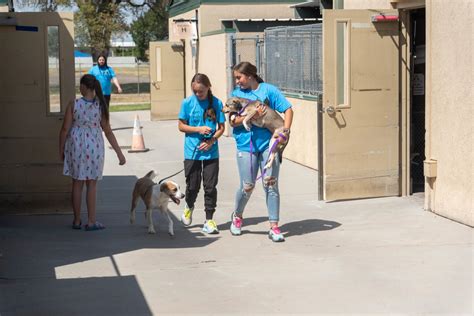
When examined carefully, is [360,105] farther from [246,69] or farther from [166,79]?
[166,79]

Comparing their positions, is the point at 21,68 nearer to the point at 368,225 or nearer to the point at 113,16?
the point at 368,225

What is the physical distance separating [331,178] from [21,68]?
3927 millimetres

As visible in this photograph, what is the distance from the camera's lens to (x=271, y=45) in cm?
1698

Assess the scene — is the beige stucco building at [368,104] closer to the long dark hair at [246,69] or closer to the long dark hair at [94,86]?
the long dark hair at [94,86]

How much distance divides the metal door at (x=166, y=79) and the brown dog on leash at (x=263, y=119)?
52.5ft

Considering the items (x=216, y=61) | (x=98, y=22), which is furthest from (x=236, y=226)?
(x=98, y=22)

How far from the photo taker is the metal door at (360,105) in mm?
10727

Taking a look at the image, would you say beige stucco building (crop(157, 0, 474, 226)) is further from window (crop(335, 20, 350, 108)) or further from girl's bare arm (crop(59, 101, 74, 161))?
girl's bare arm (crop(59, 101, 74, 161))

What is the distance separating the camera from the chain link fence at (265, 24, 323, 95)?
13970 mm

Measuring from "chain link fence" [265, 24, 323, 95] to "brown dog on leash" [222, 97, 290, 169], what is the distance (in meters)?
5.20

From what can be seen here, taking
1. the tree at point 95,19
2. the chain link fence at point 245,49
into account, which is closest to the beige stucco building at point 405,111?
the chain link fence at point 245,49

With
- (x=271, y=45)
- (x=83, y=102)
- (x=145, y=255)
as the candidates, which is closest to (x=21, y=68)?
(x=83, y=102)

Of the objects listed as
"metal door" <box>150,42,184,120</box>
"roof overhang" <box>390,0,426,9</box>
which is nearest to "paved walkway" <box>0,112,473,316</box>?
"roof overhang" <box>390,0,426,9</box>

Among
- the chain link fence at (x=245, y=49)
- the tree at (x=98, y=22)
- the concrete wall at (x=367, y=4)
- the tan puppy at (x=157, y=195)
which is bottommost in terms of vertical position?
the tan puppy at (x=157, y=195)
